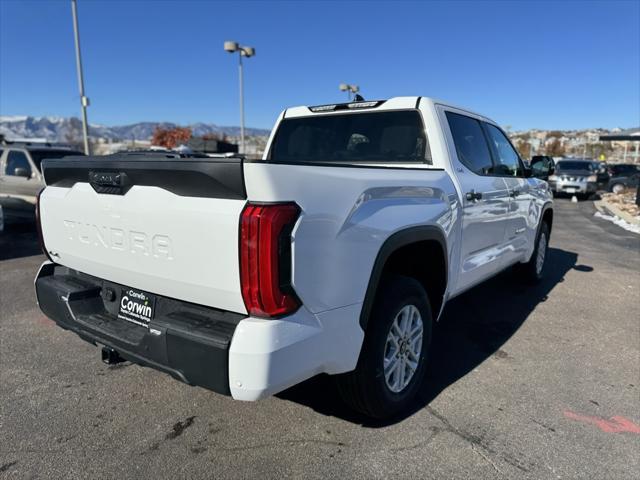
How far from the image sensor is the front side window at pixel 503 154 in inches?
175

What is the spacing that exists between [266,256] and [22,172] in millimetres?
9362

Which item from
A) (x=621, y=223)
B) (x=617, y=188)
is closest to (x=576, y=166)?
(x=617, y=188)

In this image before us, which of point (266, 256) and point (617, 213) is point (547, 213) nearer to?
point (266, 256)

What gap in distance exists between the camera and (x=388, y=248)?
98.2 inches

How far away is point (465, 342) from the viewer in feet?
13.7

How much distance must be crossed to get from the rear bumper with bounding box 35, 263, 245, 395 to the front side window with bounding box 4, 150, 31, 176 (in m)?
8.52

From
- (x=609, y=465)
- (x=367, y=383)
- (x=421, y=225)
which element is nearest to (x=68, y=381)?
(x=367, y=383)

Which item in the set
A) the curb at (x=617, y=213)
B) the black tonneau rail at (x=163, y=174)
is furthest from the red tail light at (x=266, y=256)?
the curb at (x=617, y=213)

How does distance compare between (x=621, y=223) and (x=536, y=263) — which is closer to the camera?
(x=536, y=263)

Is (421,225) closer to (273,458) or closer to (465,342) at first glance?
(273,458)

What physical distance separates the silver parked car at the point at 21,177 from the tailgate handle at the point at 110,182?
8145 mm

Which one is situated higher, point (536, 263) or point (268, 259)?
point (268, 259)

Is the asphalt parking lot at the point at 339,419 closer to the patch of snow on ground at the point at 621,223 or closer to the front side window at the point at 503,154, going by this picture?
the front side window at the point at 503,154

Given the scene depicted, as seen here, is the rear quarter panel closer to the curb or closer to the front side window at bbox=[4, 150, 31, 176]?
the front side window at bbox=[4, 150, 31, 176]
